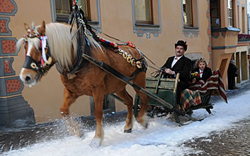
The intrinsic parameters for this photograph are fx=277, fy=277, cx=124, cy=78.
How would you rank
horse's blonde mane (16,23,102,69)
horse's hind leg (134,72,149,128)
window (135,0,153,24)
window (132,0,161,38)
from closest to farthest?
horse's blonde mane (16,23,102,69) < horse's hind leg (134,72,149,128) < window (132,0,161,38) < window (135,0,153,24)

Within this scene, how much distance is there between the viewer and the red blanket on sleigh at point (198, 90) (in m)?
5.02

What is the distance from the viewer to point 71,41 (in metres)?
3.50

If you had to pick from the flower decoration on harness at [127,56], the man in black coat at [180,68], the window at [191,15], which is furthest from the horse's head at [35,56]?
the window at [191,15]

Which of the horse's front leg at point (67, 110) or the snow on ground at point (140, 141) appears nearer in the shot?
the snow on ground at point (140, 141)

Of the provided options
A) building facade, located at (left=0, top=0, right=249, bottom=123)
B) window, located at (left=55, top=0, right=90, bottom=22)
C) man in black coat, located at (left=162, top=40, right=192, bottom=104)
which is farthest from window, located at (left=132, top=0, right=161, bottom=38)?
man in black coat, located at (left=162, top=40, right=192, bottom=104)

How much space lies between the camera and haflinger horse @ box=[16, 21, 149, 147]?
3176 mm

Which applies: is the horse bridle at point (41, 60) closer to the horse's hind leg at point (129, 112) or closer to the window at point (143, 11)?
the horse's hind leg at point (129, 112)

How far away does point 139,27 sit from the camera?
816 centimetres

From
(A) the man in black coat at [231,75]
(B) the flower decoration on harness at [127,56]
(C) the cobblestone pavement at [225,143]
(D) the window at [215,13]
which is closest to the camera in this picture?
(C) the cobblestone pavement at [225,143]

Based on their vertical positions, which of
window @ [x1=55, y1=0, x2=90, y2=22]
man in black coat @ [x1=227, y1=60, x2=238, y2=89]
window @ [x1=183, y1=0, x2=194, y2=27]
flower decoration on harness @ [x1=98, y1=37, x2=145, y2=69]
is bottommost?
man in black coat @ [x1=227, y1=60, x2=238, y2=89]

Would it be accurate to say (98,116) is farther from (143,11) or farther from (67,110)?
(143,11)

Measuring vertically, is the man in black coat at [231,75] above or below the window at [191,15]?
below

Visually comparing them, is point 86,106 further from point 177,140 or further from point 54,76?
point 177,140

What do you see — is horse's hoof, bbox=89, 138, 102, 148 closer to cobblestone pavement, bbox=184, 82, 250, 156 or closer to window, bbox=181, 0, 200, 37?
cobblestone pavement, bbox=184, 82, 250, 156
